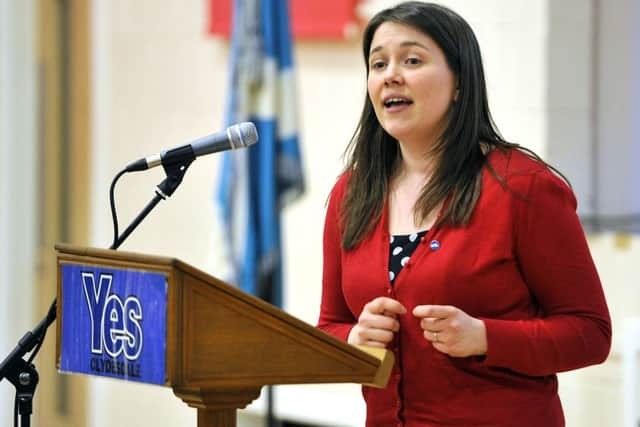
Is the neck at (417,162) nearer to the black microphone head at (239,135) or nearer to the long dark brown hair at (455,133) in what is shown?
the long dark brown hair at (455,133)

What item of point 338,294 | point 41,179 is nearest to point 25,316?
point 41,179

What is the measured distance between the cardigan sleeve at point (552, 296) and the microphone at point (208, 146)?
445 millimetres

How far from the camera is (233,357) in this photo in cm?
159

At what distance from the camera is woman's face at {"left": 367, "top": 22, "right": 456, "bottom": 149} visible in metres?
1.89

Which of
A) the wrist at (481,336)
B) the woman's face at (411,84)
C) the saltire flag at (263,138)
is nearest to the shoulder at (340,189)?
the woman's face at (411,84)

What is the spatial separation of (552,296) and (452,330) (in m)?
0.19

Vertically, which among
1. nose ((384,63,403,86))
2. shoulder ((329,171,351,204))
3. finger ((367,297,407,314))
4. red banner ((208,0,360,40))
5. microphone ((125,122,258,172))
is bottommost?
finger ((367,297,407,314))

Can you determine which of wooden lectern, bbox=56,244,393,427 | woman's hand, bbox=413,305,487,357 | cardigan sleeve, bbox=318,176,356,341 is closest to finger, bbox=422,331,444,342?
woman's hand, bbox=413,305,487,357

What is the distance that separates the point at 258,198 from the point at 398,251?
2.33m

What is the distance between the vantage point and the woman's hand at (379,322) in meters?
1.80

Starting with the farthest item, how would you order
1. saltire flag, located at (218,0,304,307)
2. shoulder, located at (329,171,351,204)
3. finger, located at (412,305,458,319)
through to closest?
saltire flag, located at (218,0,304,307)
shoulder, located at (329,171,351,204)
finger, located at (412,305,458,319)

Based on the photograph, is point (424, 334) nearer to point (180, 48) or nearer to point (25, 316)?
point (180, 48)

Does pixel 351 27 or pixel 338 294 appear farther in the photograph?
pixel 351 27

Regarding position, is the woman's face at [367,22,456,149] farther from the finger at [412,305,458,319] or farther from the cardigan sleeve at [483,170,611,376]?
the finger at [412,305,458,319]
